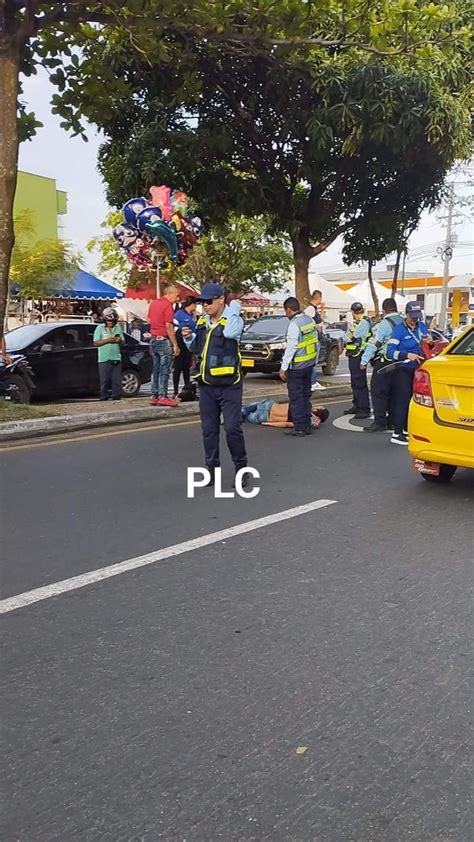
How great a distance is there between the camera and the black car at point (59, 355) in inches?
503

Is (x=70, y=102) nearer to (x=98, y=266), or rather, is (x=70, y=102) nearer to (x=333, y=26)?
(x=333, y=26)

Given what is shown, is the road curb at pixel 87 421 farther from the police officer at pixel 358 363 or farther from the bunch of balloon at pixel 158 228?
the bunch of balloon at pixel 158 228

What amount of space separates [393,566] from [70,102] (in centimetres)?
977

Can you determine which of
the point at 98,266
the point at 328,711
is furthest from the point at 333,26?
the point at 98,266

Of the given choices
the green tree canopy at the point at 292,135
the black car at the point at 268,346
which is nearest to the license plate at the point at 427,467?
the green tree canopy at the point at 292,135

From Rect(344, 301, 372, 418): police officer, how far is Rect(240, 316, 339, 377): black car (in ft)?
19.4

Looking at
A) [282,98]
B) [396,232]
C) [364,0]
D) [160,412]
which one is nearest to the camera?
[364,0]

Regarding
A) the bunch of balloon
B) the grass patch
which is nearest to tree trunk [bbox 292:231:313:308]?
the bunch of balloon

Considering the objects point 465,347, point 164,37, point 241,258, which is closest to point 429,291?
point 241,258

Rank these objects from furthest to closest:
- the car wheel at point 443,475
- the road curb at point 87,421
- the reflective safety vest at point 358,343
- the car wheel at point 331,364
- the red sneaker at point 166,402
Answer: the car wheel at point 331,364 < the red sneaker at point 166,402 < the reflective safety vest at point 358,343 < the road curb at point 87,421 < the car wheel at point 443,475

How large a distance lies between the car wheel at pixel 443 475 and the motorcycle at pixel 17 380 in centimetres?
670

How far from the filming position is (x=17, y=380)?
38.4 ft

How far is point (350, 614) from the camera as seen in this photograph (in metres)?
3.92

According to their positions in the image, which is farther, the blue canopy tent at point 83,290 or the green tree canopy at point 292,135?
the blue canopy tent at point 83,290
